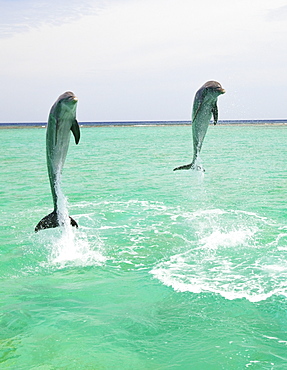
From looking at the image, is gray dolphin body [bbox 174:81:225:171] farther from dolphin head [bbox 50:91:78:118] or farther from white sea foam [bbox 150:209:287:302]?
dolphin head [bbox 50:91:78:118]

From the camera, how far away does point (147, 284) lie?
25.8ft

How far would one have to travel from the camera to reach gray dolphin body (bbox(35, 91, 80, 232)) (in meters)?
6.98

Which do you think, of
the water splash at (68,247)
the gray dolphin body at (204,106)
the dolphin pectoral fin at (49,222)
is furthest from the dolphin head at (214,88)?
the dolphin pectoral fin at (49,222)

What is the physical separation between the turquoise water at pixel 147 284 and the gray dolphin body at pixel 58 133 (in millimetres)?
1382

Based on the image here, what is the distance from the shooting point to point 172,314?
22.2ft

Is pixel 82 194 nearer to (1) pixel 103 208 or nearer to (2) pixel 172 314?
(1) pixel 103 208

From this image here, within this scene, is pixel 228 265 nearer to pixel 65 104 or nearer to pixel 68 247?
pixel 68 247

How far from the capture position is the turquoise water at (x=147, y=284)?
5789mm

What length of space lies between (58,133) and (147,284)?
2.90 m

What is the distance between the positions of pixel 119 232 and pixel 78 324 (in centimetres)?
474

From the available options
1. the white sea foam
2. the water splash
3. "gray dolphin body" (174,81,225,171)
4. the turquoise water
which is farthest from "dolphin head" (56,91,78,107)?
the white sea foam

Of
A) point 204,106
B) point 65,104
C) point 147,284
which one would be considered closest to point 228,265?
point 147,284

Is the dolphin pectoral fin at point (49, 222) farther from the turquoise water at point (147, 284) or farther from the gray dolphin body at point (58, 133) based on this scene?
the turquoise water at point (147, 284)

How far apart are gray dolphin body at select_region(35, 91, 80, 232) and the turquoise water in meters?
1.38
